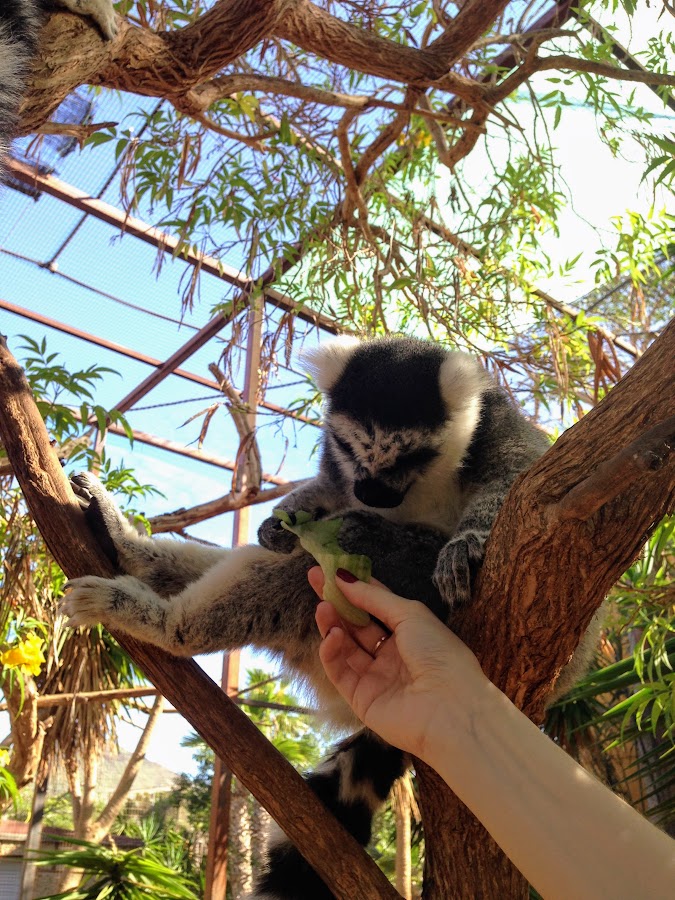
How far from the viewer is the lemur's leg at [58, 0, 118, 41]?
9.44 ft

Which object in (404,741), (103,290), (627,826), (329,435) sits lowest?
(627,826)

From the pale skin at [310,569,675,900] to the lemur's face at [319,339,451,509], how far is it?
2.22 feet

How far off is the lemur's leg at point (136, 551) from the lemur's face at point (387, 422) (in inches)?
27.5

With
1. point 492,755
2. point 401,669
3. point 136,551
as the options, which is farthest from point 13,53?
point 492,755

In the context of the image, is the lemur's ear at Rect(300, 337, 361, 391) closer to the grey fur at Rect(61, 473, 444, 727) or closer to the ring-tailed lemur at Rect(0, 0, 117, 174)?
the grey fur at Rect(61, 473, 444, 727)

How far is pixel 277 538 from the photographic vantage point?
9.59 feet

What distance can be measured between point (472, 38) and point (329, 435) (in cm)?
250

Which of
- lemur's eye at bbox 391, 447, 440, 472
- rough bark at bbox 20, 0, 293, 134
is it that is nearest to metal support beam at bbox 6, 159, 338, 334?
rough bark at bbox 20, 0, 293, 134

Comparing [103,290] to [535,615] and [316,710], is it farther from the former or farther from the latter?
[535,615]

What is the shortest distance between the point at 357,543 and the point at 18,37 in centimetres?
230

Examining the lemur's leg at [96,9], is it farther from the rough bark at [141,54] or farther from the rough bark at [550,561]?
the rough bark at [550,561]

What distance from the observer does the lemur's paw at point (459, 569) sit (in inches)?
91.4

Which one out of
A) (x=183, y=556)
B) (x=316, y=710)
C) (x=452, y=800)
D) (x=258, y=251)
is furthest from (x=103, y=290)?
(x=452, y=800)

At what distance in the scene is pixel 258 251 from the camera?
5090 millimetres
